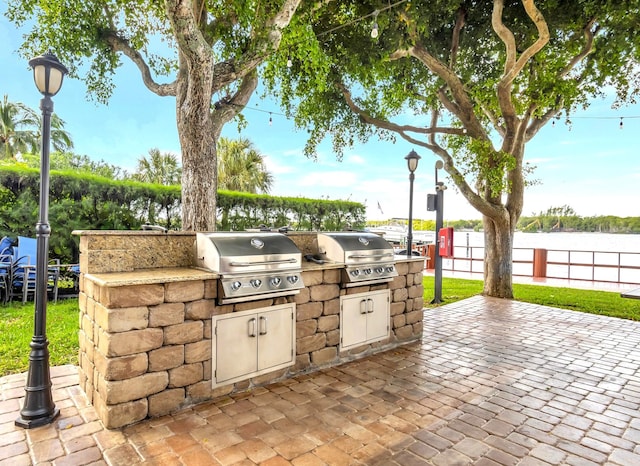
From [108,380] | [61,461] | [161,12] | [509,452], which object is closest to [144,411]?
[108,380]

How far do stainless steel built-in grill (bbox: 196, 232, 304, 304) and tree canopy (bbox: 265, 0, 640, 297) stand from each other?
326cm

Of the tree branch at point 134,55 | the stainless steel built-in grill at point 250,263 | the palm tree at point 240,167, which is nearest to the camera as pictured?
the stainless steel built-in grill at point 250,263

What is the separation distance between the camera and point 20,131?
784 inches

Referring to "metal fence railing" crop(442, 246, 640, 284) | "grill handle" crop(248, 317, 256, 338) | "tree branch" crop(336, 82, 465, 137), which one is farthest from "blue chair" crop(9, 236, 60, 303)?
"metal fence railing" crop(442, 246, 640, 284)

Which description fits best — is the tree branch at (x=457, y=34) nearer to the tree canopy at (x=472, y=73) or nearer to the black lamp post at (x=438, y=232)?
the tree canopy at (x=472, y=73)

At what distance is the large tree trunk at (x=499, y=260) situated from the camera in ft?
22.9

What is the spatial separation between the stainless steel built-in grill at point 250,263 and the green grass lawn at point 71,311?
6.14 ft

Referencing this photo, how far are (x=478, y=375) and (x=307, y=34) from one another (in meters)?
4.56

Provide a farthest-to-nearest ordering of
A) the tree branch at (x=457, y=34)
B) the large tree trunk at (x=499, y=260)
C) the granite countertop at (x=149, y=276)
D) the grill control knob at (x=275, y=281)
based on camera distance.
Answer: the large tree trunk at (x=499, y=260) < the tree branch at (x=457, y=34) < the grill control knob at (x=275, y=281) < the granite countertop at (x=149, y=276)

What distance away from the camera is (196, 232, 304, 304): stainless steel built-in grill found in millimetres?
2553

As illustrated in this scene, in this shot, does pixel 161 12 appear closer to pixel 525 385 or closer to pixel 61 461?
pixel 61 461

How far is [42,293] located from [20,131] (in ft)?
77.7

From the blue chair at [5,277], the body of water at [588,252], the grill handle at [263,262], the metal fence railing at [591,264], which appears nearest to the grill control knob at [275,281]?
the grill handle at [263,262]

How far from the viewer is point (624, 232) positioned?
9.87 meters
